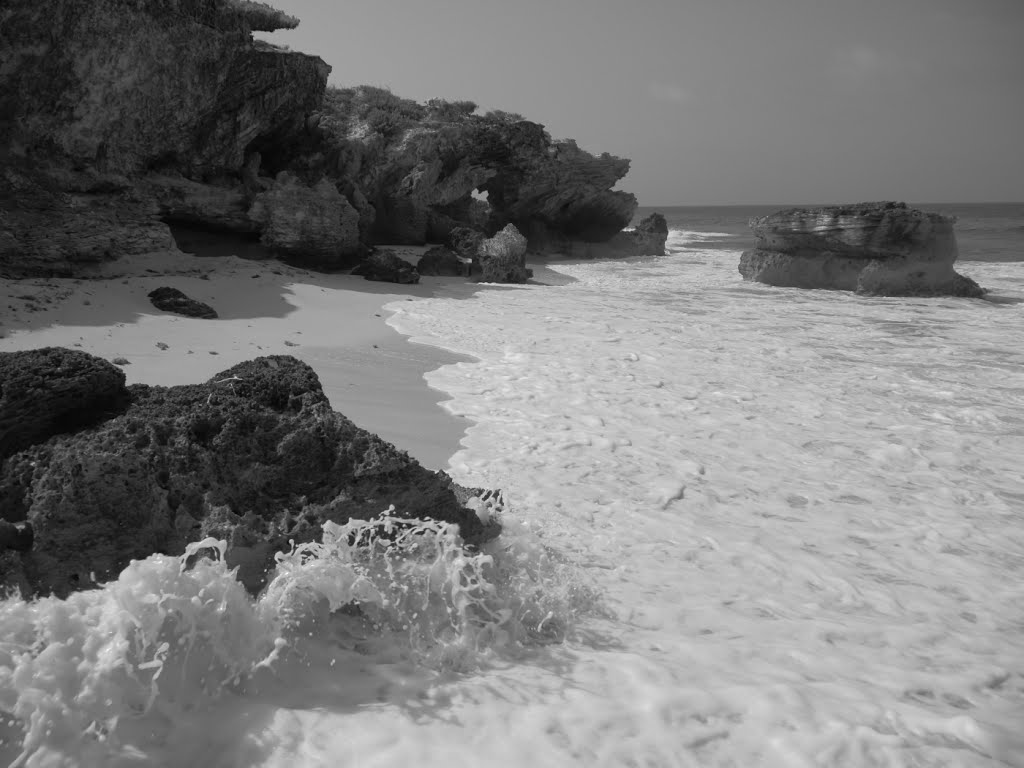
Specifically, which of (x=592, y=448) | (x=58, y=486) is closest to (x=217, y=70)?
(x=592, y=448)

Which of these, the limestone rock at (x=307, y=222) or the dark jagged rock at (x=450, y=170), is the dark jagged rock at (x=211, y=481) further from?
the dark jagged rock at (x=450, y=170)

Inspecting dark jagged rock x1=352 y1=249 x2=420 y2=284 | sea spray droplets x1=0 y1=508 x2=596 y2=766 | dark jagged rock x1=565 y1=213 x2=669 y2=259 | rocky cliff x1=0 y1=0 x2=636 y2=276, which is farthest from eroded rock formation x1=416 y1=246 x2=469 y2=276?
sea spray droplets x1=0 y1=508 x2=596 y2=766

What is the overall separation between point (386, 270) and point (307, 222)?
4.98 ft

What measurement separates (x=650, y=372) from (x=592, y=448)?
89.4 inches

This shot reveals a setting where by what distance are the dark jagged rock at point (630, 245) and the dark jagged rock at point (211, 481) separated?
70.5 feet

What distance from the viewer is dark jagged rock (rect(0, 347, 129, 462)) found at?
252 cm

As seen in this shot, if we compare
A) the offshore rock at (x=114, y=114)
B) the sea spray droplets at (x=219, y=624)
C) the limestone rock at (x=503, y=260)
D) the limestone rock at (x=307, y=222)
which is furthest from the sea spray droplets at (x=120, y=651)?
the limestone rock at (x=503, y=260)

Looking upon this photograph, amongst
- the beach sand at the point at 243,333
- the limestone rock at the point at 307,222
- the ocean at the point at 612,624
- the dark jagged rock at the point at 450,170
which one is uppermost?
the dark jagged rock at the point at 450,170

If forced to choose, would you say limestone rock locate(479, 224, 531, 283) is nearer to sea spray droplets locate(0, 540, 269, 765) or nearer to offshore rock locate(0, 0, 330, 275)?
offshore rock locate(0, 0, 330, 275)

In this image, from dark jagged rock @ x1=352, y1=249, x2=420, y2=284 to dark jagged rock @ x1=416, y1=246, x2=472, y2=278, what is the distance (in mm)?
2106

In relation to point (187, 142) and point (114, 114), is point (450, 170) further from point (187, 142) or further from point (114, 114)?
point (114, 114)

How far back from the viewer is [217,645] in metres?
2.06

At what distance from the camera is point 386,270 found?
12.2 meters

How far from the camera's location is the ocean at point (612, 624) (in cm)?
190
